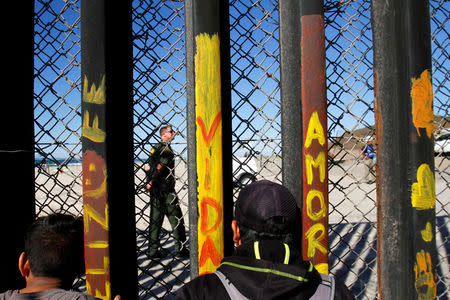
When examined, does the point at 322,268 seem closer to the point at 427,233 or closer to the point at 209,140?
the point at 427,233

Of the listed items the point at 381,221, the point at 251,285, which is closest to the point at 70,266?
the point at 251,285

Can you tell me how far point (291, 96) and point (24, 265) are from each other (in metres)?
1.36

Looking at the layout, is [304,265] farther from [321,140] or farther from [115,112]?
[115,112]

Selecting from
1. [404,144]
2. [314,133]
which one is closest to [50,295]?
[314,133]

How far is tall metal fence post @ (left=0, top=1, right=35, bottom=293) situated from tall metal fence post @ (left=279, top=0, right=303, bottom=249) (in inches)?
45.2

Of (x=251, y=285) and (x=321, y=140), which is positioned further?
(x=321, y=140)

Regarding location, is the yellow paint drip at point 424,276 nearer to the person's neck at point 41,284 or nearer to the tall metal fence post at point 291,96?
the tall metal fence post at point 291,96

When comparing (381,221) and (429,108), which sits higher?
(429,108)

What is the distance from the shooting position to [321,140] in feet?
4.66

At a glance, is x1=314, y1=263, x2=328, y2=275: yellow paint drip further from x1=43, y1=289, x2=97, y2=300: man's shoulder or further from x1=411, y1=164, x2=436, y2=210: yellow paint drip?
x1=43, y1=289, x2=97, y2=300: man's shoulder

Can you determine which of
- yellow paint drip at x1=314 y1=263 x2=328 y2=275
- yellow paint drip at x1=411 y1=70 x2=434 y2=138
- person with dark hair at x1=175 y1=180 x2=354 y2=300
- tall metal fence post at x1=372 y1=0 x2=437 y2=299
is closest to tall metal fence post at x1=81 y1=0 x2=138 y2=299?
person with dark hair at x1=175 y1=180 x2=354 y2=300

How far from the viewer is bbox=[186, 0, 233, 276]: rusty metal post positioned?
53.3 inches

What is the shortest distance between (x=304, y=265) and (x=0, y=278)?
127 cm

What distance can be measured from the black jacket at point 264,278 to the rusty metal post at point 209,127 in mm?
265
